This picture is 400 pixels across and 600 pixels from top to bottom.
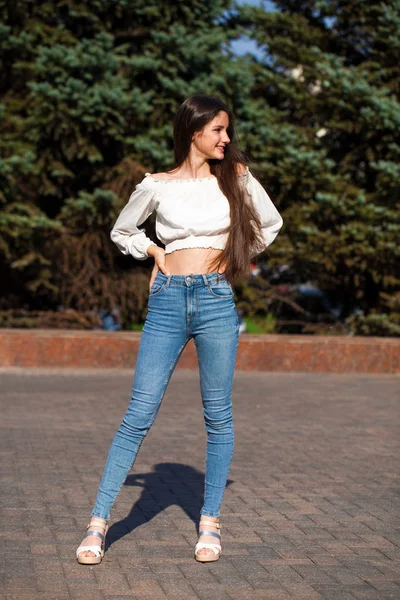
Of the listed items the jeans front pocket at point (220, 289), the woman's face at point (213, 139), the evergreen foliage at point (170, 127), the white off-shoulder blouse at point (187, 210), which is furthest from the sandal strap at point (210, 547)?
the evergreen foliage at point (170, 127)

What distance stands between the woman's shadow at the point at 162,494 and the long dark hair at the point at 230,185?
4.31ft

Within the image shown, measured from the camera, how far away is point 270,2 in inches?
597

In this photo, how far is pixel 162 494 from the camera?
19.0 ft

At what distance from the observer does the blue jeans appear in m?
4.39

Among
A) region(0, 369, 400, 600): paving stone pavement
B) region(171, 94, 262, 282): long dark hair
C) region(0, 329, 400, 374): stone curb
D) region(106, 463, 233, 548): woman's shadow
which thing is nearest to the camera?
→ region(0, 369, 400, 600): paving stone pavement

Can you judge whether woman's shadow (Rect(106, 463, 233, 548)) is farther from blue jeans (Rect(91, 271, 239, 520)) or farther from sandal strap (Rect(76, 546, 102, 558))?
blue jeans (Rect(91, 271, 239, 520))

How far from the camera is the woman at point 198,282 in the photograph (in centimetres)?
439

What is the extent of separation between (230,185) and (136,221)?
42 centimetres

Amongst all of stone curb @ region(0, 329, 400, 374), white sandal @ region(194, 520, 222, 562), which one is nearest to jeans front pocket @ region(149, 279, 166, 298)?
white sandal @ region(194, 520, 222, 562)

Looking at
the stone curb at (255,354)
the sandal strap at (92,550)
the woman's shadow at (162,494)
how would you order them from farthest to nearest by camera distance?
the stone curb at (255,354), the woman's shadow at (162,494), the sandal strap at (92,550)

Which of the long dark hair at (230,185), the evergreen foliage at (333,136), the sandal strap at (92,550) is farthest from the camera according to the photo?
the evergreen foliage at (333,136)

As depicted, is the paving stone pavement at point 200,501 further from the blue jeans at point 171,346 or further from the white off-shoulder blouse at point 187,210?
the white off-shoulder blouse at point 187,210

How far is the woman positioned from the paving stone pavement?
0.81ft

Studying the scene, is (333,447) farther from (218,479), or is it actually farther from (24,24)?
(24,24)
